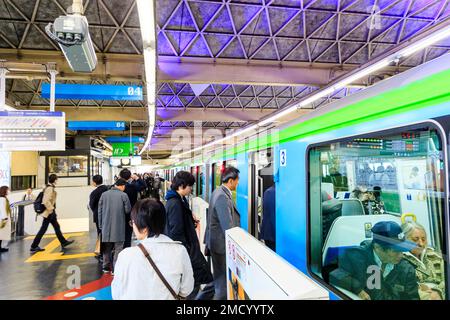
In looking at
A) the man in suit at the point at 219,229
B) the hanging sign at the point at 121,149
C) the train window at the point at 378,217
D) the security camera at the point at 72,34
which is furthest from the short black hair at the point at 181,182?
the hanging sign at the point at 121,149

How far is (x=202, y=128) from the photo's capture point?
16.7 m

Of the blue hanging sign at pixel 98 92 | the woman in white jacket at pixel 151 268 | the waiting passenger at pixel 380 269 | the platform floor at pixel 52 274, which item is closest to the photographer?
the woman in white jacket at pixel 151 268

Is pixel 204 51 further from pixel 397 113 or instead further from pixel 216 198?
pixel 397 113

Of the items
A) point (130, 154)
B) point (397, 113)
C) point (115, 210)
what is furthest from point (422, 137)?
point (130, 154)

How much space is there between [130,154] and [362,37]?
1228cm

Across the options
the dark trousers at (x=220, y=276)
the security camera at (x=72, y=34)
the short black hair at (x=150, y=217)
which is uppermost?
the security camera at (x=72, y=34)

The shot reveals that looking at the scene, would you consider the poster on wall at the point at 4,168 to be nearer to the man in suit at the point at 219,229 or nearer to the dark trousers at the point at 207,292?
the dark trousers at the point at 207,292

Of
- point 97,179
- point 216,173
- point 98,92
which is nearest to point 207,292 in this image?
point 97,179

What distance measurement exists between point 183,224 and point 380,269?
162cm

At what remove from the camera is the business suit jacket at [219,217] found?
289 centimetres

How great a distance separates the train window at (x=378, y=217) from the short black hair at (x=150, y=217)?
4.04ft

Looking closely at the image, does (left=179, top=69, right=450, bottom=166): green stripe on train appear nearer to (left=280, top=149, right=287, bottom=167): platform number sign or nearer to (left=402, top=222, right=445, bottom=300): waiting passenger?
(left=280, top=149, right=287, bottom=167): platform number sign

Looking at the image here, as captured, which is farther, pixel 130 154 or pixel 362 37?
pixel 130 154

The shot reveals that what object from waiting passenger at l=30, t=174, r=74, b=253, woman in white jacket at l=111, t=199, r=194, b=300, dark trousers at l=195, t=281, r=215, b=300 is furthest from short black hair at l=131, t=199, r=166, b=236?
waiting passenger at l=30, t=174, r=74, b=253
